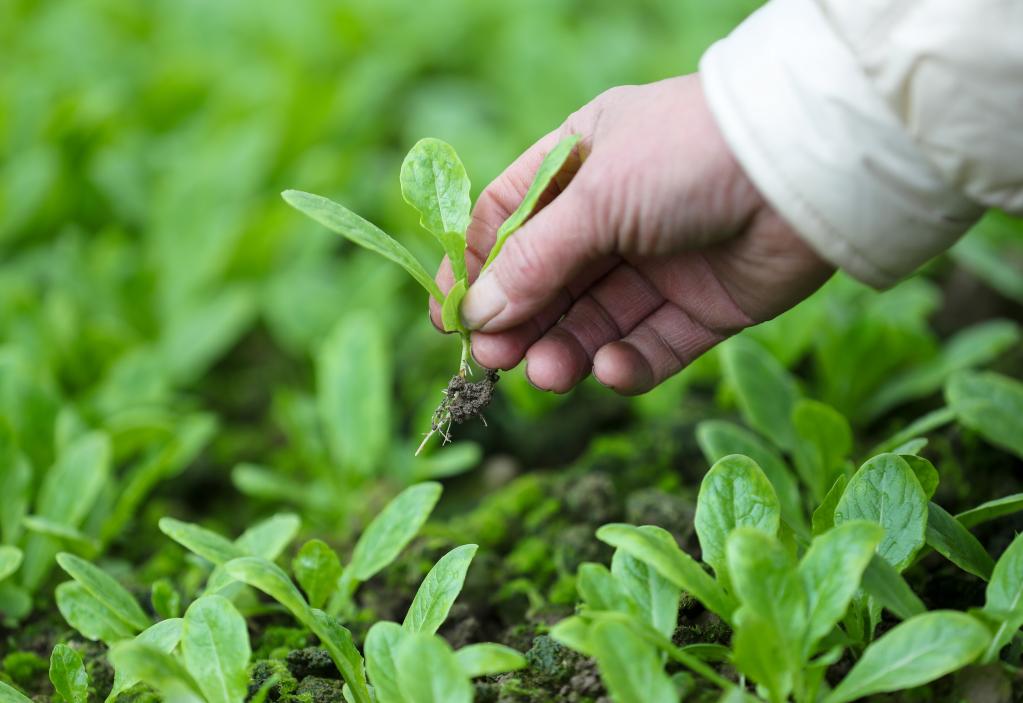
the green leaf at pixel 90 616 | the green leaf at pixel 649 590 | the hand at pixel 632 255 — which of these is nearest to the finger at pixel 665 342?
the hand at pixel 632 255

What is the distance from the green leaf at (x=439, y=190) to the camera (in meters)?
1.30

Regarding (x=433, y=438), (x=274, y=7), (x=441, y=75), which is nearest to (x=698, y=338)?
(x=433, y=438)

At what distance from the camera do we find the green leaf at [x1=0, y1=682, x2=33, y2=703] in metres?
1.26

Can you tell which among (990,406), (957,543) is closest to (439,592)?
(957,543)

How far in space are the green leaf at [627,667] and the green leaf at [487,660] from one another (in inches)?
3.7

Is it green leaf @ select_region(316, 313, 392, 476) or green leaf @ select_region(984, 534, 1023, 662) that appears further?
green leaf @ select_region(316, 313, 392, 476)

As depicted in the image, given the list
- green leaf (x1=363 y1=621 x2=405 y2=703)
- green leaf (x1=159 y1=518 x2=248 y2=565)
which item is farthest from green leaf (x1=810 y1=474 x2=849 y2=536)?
green leaf (x1=159 y1=518 x2=248 y2=565)

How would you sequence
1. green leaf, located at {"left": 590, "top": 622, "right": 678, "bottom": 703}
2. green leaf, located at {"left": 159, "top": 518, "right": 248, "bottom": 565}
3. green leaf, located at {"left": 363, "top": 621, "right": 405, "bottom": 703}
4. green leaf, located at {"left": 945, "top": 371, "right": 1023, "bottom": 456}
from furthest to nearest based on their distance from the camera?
green leaf, located at {"left": 945, "top": 371, "right": 1023, "bottom": 456}
green leaf, located at {"left": 159, "top": 518, "right": 248, "bottom": 565}
green leaf, located at {"left": 363, "top": 621, "right": 405, "bottom": 703}
green leaf, located at {"left": 590, "top": 622, "right": 678, "bottom": 703}

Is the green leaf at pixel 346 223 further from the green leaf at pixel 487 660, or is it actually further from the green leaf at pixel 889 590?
the green leaf at pixel 889 590

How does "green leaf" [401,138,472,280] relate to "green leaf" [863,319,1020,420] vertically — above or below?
above

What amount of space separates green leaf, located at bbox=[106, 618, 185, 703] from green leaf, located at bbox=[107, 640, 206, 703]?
0.13 metres

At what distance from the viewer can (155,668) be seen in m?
1.08

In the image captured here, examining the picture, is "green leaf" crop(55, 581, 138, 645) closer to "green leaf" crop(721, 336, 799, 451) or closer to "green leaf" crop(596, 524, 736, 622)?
"green leaf" crop(596, 524, 736, 622)

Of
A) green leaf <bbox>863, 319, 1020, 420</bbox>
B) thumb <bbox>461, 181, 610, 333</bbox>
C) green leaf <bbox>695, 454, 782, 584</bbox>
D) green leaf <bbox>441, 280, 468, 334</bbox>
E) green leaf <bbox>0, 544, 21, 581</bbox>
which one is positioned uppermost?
thumb <bbox>461, 181, 610, 333</bbox>
